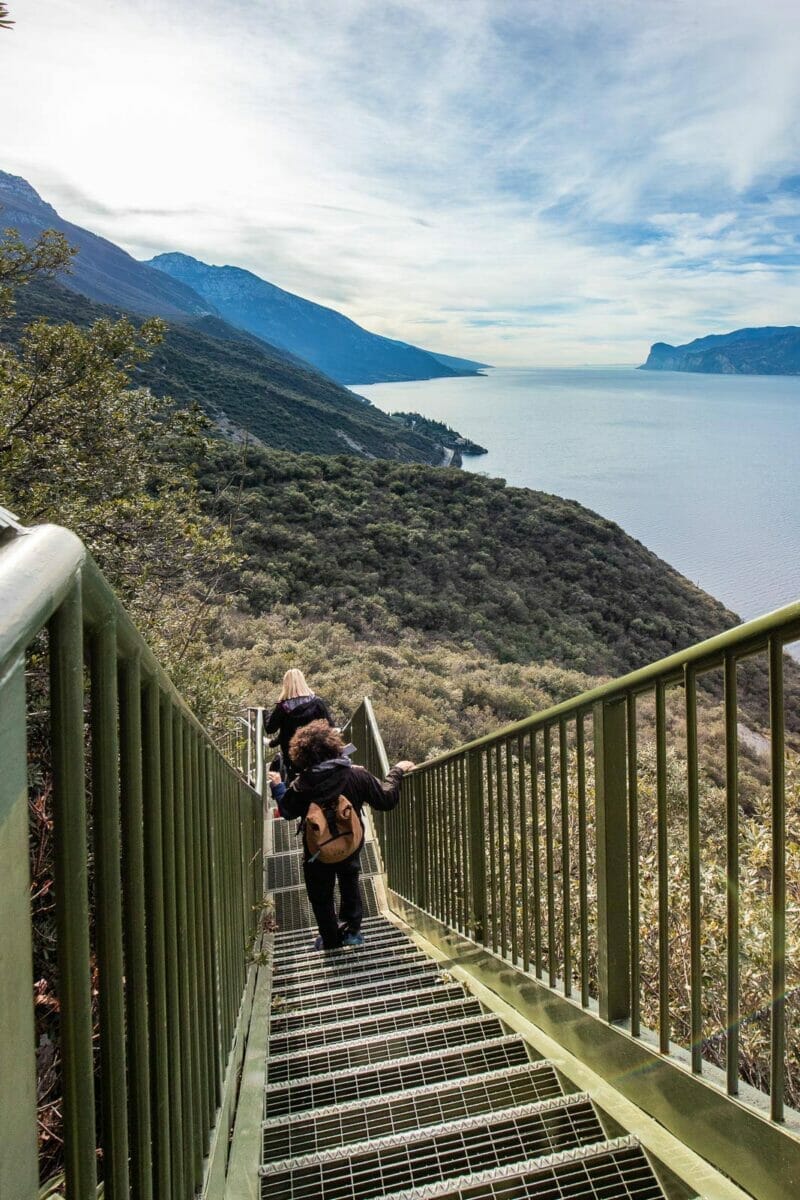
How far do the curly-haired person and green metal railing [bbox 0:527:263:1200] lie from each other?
265 cm

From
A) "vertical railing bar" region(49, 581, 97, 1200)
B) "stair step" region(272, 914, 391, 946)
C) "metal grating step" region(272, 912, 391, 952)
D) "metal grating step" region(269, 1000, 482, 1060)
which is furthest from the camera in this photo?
"stair step" region(272, 914, 391, 946)

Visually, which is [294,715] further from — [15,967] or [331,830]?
[15,967]

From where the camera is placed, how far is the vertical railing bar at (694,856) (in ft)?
6.05

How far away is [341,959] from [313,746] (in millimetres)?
1375

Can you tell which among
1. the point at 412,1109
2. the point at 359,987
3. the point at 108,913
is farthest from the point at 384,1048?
the point at 108,913

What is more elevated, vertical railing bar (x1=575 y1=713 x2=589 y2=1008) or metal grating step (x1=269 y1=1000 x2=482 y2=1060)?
vertical railing bar (x1=575 y1=713 x2=589 y2=1008)

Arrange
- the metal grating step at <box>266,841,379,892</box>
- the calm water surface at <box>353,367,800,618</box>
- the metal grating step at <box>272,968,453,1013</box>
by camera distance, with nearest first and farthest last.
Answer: the metal grating step at <box>272,968,453,1013</box> → the metal grating step at <box>266,841,379,892</box> → the calm water surface at <box>353,367,800,618</box>

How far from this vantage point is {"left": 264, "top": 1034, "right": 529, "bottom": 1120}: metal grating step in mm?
2680

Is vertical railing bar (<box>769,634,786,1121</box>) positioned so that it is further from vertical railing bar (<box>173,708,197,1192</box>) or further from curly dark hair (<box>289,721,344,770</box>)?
curly dark hair (<box>289,721,344,770</box>)

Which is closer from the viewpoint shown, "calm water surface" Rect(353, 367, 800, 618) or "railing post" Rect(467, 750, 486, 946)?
"railing post" Rect(467, 750, 486, 946)

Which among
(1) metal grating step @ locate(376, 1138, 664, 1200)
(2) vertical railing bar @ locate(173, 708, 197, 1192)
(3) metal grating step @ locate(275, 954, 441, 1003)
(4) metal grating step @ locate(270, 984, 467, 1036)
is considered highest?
(2) vertical railing bar @ locate(173, 708, 197, 1192)

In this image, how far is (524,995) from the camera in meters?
3.13

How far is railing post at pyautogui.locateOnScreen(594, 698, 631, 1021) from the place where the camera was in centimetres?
238

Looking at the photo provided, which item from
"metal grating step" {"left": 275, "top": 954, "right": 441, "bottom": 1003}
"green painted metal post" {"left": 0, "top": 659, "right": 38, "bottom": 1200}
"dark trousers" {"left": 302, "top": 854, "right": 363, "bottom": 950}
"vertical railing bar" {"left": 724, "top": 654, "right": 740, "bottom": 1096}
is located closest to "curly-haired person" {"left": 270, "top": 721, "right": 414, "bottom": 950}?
"dark trousers" {"left": 302, "top": 854, "right": 363, "bottom": 950}
